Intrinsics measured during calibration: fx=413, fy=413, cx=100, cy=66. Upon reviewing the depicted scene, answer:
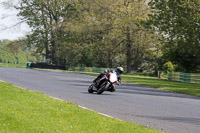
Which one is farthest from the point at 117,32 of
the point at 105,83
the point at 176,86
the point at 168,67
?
the point at 105,83

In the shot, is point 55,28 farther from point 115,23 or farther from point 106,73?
point 106,73

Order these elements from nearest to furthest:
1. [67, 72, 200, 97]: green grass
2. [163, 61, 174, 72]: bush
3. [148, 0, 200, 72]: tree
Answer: [67, 72, 200, 97]: green grass, [148, 0, 200, 72]: tree, [163, 61, 174, 72]: bush

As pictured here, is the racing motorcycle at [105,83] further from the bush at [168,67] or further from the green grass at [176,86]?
the bush at [168,67]

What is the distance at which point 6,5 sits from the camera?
260 feet

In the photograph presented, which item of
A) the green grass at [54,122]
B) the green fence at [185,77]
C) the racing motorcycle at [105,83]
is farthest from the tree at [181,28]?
the green grass at [54,122]

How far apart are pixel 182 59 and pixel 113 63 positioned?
85.4ft

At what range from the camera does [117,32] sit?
64812 mm

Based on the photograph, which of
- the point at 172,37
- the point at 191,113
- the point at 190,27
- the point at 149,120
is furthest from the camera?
the point at 172,37

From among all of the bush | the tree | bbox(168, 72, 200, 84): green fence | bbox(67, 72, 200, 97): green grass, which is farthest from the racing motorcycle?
the bush

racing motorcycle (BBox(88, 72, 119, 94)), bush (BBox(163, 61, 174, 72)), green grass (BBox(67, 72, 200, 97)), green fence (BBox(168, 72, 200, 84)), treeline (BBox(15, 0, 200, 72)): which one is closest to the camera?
racing motorcycle (BBox(88, 72, 119, 94))

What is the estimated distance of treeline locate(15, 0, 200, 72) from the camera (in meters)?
44.5

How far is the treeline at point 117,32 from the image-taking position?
1751 inches

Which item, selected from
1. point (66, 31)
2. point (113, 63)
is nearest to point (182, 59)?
point (113, 63)

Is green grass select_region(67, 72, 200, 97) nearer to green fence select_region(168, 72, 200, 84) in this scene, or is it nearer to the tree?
green fence select_region(168, 72, 200, 84)
